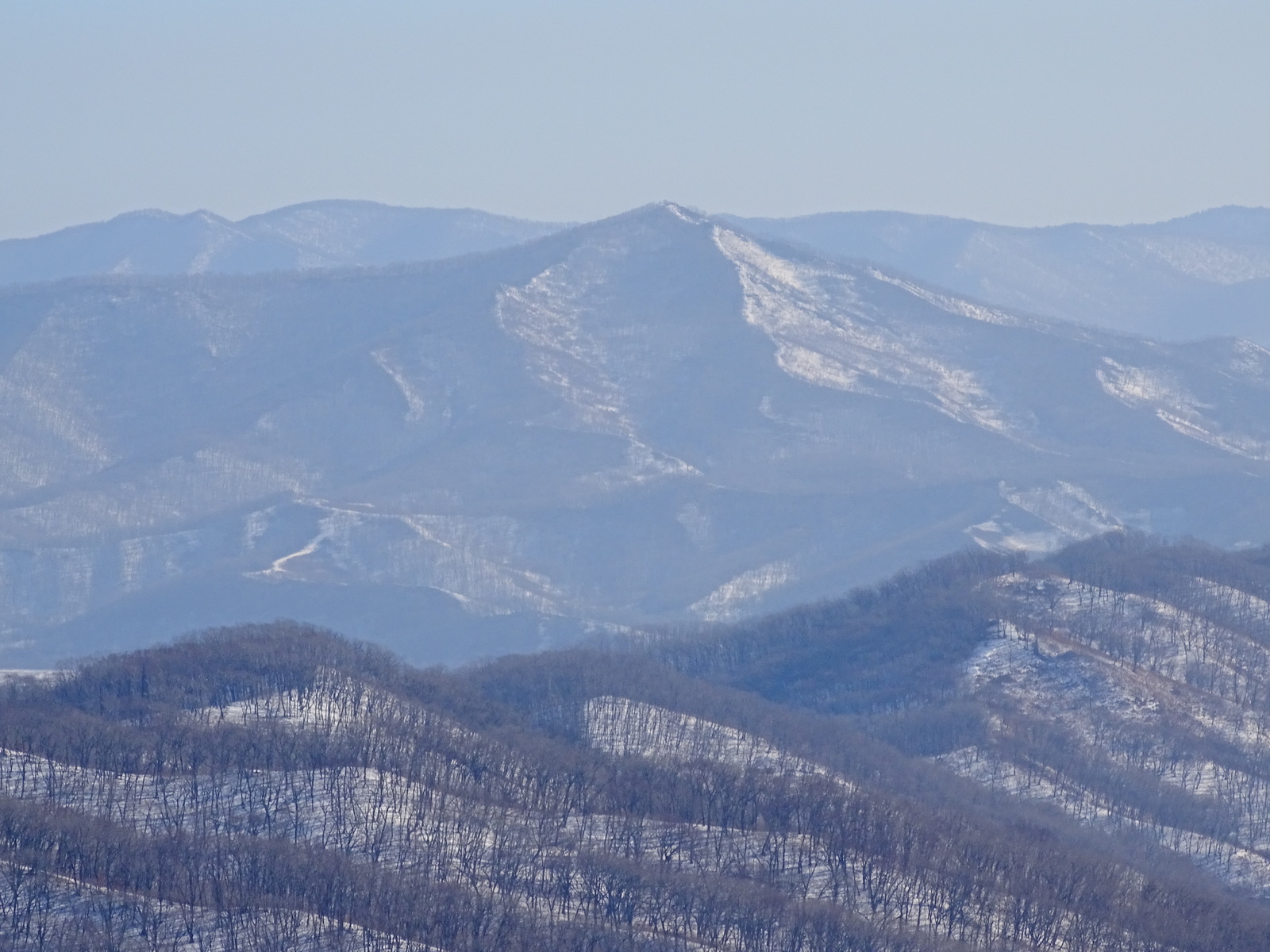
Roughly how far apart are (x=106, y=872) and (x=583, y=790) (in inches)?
728

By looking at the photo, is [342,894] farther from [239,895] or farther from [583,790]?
[583,790]

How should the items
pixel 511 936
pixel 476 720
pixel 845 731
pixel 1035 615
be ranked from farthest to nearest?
pixel 1035 615 < pixel 845 731 < pixel 476 720 < pixel 511 936

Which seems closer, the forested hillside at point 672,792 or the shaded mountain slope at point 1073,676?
the forested hillside at point 672,792

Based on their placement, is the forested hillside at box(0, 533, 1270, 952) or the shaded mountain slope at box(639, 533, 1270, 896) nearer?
the forested hillside at box(0, 533, 1270, 952)

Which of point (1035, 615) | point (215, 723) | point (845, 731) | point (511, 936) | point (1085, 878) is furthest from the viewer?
point (1035, 615)

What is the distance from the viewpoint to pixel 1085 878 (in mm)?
75250

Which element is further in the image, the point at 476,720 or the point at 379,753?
the point at 476,720

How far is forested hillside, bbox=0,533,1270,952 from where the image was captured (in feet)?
214

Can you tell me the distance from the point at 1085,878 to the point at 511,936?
2179cm

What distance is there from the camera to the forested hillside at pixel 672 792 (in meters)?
65.3

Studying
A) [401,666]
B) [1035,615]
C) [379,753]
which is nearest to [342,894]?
[379,753]

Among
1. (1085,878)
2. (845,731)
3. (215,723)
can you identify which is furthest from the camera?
(845,731)

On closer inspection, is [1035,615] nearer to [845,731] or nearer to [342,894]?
[845,731]

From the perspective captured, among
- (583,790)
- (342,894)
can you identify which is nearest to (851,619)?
(583,790)
